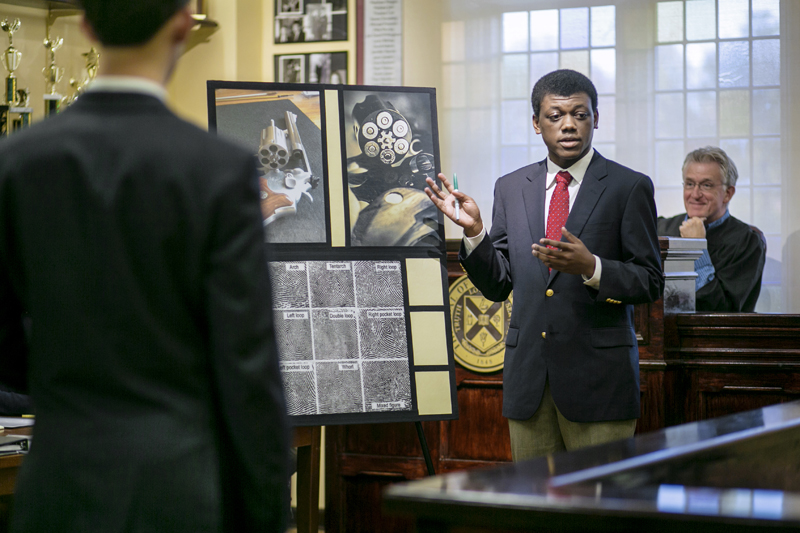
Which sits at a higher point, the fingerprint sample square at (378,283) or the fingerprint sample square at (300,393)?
the fingerprint sample square at (378,283)

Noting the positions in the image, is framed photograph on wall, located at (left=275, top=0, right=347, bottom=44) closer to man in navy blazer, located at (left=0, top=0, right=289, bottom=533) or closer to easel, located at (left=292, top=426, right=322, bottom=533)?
easel, located at (left=292, top=426, right=322, bottom=533)

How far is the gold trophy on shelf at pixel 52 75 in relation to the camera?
137 inches

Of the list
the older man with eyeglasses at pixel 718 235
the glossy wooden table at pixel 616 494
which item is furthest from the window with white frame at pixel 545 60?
the glossy wooden table at pixel 616 494

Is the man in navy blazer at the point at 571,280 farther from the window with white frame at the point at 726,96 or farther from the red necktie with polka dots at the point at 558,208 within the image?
the window with white frame at the point at 726,96

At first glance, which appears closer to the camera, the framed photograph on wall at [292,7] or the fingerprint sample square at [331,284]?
the fingerprint sample square at [331,284]

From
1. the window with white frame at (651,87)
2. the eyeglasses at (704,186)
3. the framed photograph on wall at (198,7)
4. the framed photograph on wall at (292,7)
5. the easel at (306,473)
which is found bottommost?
the easel at (306,473)

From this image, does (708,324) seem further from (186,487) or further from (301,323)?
(186,487)

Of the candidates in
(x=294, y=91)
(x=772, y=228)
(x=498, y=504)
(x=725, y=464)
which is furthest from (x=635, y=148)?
(x=498, y=504)

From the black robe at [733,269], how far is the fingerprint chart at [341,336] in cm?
160

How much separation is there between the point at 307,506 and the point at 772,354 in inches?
69.9

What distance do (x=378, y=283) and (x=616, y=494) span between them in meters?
1.59

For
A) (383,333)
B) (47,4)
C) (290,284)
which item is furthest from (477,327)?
(47,4)

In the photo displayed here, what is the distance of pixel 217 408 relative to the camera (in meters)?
0.94

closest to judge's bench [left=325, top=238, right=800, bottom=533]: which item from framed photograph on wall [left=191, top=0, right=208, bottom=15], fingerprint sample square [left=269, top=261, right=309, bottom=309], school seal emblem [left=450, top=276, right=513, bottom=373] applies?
school seal emblem [left=450, top=276, right=513, bottom=373]
